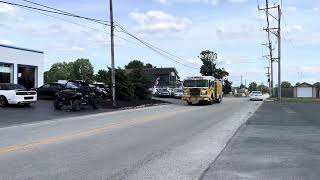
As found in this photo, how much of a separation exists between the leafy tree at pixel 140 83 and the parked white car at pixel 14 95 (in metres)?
17.1

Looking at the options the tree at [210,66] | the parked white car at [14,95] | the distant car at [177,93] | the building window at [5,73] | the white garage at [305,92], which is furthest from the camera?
the tree at [210,66]

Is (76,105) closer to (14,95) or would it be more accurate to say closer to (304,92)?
(14,95)

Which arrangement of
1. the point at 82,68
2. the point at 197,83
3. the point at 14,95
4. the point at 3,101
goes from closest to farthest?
the point at 14,95, the point at 3,101, the point at 197,83, the point at 82,68

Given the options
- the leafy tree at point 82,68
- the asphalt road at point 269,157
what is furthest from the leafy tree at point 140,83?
the leafy tree at point 82,68

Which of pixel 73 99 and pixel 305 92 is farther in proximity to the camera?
pixel 305 92

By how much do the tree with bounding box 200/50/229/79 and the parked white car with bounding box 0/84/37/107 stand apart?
106186 millimetres

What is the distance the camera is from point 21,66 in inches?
1934

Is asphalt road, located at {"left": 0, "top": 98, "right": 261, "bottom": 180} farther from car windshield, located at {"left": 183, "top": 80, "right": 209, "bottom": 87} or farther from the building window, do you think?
car windshield, located at {"left": 183, "top": 80, "right": 209, "bottom": 87}

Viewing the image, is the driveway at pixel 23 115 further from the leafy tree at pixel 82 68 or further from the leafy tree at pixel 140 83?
the leafy tree at pixel 82 68

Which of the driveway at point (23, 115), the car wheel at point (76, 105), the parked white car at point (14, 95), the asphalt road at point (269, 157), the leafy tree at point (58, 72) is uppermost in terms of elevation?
the leafy tree at point (58, 72)

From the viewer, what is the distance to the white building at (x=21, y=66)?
46.1 m

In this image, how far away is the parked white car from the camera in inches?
1337

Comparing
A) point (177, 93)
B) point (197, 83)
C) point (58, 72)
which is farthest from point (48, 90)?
point (58, 72)

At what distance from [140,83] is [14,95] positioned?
19.0m
